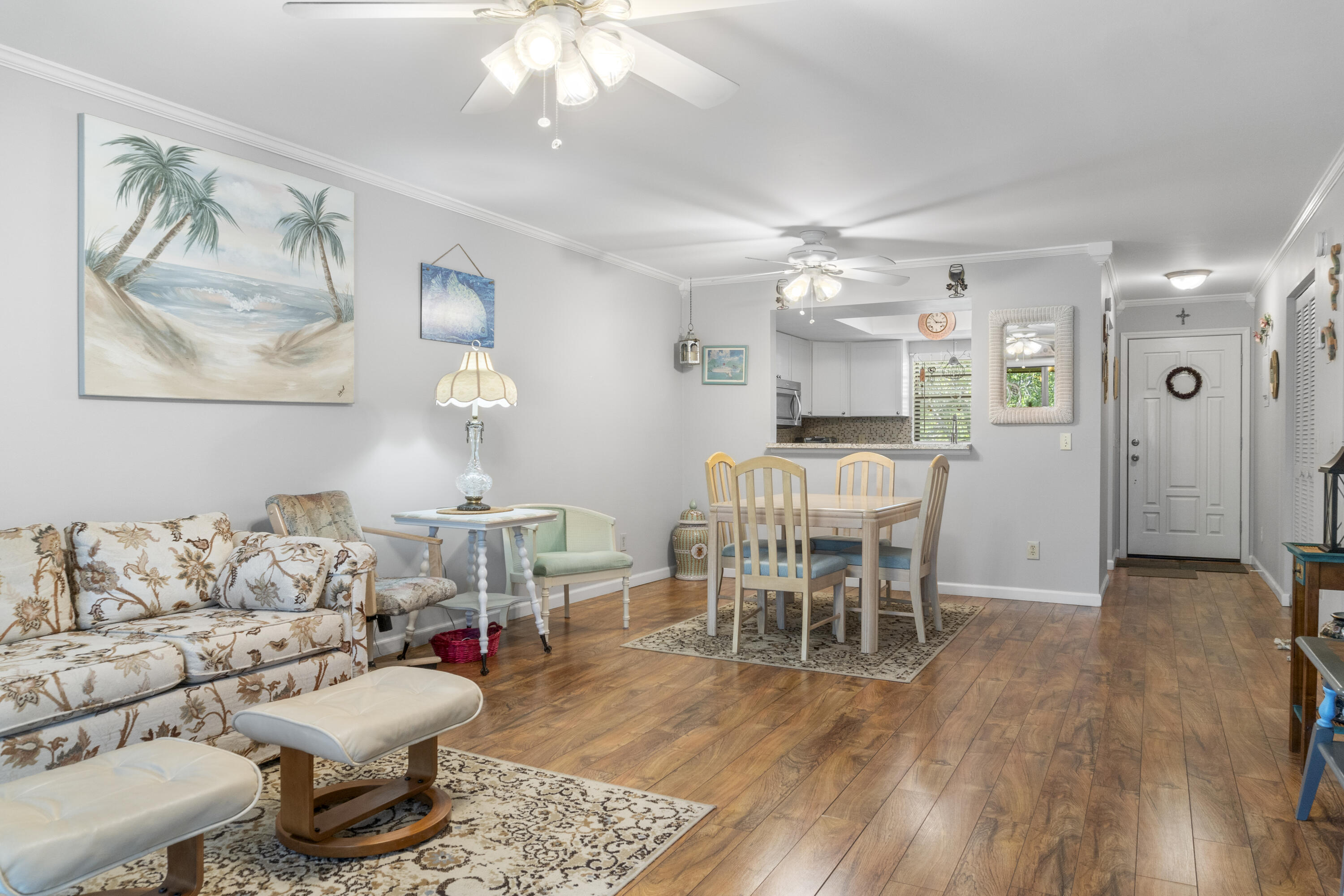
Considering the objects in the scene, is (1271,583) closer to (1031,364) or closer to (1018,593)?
(1018,593)

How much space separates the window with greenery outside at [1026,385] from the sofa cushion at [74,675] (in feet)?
16.6

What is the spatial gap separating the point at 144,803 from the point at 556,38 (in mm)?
1894

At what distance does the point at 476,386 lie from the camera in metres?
4.17

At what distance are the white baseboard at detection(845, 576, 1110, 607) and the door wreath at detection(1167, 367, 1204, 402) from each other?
8.67 feet

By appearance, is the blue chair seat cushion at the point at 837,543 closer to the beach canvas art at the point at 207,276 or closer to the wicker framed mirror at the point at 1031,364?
the wicker framed mirror at the point at 1031,364

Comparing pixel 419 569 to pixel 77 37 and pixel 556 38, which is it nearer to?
pixel 77 37

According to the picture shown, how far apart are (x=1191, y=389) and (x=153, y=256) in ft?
25.8

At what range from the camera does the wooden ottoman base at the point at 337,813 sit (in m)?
2.15

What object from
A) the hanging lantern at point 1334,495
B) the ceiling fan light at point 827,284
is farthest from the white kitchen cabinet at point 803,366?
the hanging lantern at point 1334,495

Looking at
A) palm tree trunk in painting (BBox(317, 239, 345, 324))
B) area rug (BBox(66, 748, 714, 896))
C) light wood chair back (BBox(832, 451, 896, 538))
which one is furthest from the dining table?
palm tree trunk in painting (BBox(317, 239, 345, 324))

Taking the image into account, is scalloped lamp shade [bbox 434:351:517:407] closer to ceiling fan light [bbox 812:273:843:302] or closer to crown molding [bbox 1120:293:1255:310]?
ceiling fan light [bbox 812:273:843:302]

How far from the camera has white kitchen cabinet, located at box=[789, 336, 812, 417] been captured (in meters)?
8.32

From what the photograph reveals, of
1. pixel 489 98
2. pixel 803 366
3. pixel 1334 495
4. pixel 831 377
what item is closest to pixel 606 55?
pixel 489 98

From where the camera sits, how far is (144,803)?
1629 mm
